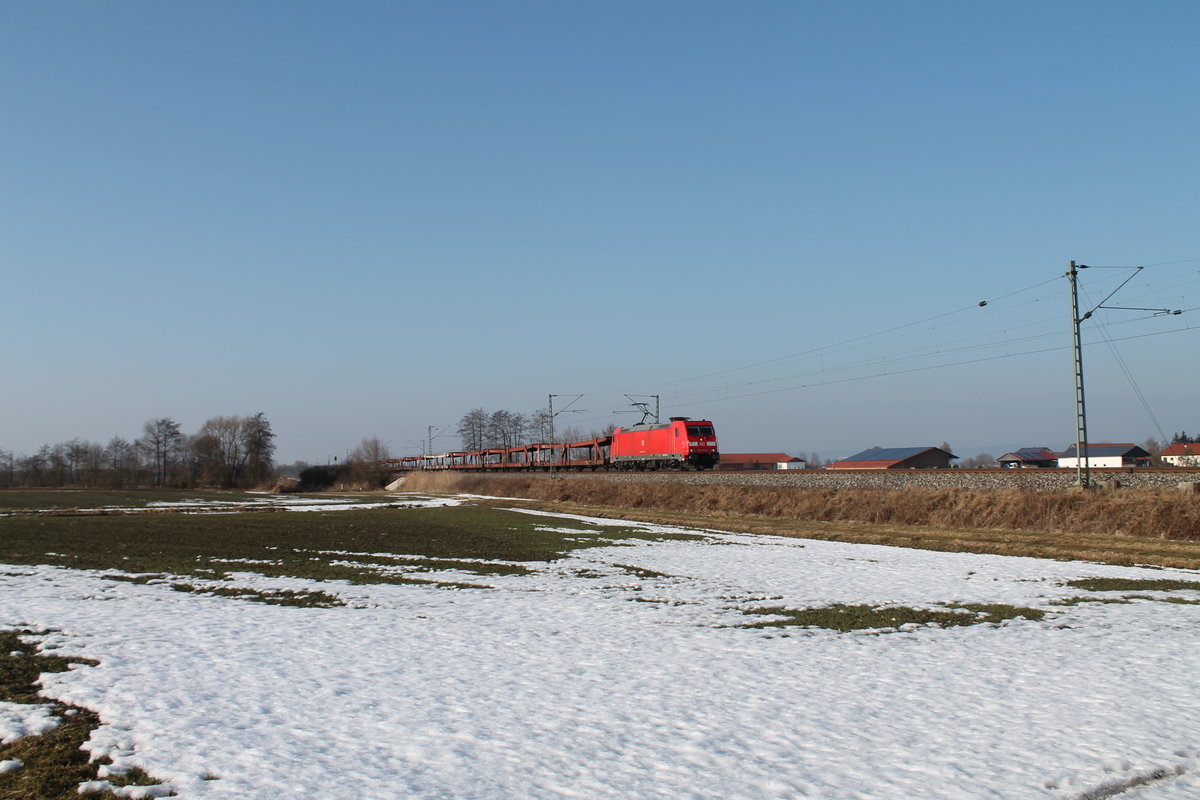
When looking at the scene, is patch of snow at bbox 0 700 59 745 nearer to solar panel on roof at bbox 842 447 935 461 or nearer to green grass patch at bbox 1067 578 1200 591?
green grass patch at bbox 1067 578 1200 591

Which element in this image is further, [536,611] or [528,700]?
[536,611]

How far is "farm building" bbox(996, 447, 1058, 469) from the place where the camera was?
250ft

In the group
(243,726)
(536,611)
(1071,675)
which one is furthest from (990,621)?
(243,726)

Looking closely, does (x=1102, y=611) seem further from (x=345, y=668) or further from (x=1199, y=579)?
(x=345, y=668)

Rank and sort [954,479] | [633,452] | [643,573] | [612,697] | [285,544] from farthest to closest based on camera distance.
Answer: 1. [633,452]
2. [954,479]
3. [285,544]
4. [643,573]
5. [612,697]

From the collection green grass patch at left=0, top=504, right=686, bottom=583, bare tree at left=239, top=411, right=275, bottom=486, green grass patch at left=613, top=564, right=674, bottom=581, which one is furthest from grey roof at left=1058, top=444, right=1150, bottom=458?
bare tree at left=239, top=411, right=275, bottom=486

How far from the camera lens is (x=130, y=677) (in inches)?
380

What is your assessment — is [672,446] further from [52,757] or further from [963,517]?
[52,757]

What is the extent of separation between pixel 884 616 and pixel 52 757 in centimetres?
1198

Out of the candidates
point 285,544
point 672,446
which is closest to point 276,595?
point 285,544

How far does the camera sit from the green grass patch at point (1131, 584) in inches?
674

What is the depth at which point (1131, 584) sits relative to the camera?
17656 mm

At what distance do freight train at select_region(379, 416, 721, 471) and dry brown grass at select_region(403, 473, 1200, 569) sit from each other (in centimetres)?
1180

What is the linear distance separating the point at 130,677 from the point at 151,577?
30.3 feet
